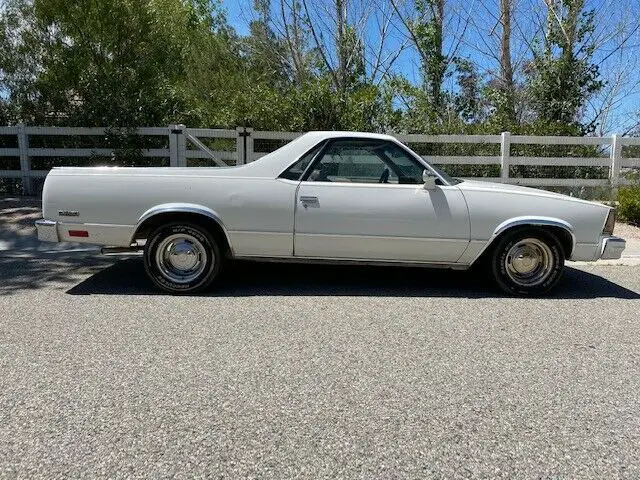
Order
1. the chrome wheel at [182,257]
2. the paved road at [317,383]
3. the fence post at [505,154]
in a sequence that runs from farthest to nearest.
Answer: the fence post at [505,154]
the chrome wheel at [182,257]
the paved road at [317,383]

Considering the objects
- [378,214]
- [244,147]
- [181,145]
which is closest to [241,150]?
[244,147]

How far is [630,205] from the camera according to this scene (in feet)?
33.7

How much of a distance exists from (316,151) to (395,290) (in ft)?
5.40

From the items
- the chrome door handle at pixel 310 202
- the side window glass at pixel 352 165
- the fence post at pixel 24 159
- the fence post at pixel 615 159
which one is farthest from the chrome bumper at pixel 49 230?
the fence post at pixel 615 159

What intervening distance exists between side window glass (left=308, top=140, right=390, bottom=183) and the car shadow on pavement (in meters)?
1.16

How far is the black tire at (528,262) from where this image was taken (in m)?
5.75

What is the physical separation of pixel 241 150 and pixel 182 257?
6117 millimetres

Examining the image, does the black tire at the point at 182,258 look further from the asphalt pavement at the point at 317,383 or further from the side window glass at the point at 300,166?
the side window glass at the point at 300,166

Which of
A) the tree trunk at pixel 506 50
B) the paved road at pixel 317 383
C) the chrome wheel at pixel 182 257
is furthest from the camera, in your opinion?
the tree trunk at pixel 506 50

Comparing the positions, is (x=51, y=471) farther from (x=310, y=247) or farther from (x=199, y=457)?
(x=310, y=247)

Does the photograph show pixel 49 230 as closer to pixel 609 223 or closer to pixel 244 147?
pixel 609 223

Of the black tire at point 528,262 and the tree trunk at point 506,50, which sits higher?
the tree trunk at point 506,50

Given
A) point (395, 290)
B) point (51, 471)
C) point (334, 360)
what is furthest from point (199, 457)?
point (395, 290)

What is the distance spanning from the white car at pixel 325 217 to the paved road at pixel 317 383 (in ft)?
1.36
